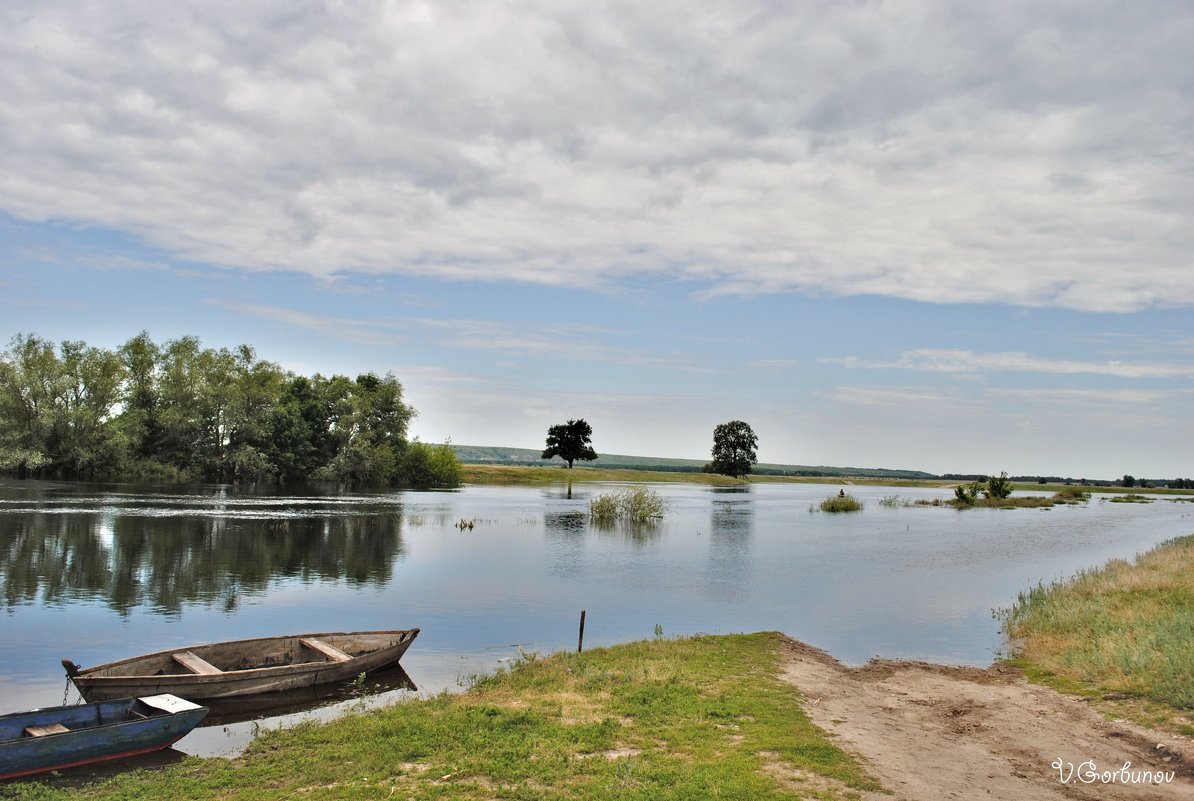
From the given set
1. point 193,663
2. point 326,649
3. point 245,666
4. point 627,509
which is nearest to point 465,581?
point 326,649

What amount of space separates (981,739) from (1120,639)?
919cm

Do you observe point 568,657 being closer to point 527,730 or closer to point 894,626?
point 527,730

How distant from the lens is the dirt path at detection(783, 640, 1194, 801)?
1132 centimetres

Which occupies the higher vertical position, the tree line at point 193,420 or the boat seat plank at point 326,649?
the tree line at point 193,420

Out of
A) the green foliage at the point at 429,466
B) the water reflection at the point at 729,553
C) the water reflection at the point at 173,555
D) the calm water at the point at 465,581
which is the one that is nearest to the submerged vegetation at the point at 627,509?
the calm water at the point at 465,581

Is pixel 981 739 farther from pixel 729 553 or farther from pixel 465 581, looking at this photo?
pixel 729 553

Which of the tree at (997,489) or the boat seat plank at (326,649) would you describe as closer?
the boat seat plank at (326,649)

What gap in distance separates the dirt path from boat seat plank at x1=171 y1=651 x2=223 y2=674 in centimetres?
1307

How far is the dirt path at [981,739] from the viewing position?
11320 millimetres

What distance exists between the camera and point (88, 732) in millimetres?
12875

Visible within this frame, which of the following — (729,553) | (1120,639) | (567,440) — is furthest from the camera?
(567,440)

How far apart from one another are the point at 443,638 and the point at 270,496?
6742 cm

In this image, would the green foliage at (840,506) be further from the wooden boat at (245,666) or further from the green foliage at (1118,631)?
the wooden boat at (245,666)

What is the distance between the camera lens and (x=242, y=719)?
16.5 metres
